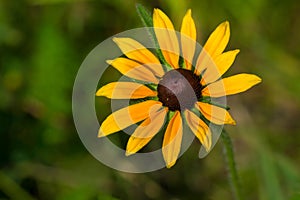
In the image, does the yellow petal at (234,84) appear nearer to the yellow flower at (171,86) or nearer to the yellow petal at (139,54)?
the yellow flower at (171,86)

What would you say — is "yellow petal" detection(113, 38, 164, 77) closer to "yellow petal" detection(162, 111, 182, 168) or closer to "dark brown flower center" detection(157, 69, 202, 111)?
"dark brown flower center" detection(157, 69, 202, 111)

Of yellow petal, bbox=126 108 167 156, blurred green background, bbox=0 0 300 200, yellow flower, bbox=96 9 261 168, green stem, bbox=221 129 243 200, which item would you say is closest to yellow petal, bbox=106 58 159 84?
yellow flower, bbox=96 9 261 168

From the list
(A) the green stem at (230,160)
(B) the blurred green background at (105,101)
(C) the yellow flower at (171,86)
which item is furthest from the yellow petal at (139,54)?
(B) the blurred green background at (105,101)

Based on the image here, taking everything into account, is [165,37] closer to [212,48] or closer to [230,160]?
[212,48]

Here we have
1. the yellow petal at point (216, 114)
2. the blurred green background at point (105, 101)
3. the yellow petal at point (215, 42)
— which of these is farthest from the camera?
the blurred green background at point (105, 101)

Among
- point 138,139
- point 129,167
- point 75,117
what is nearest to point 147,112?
point 138,139

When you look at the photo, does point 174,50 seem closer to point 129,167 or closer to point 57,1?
point 129,167

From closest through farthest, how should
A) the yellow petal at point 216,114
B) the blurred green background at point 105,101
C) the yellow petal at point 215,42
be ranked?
1. the yellow petal at point 216,114
2. the yellow petal at point 215,42
3. the blurred green background at point 105,101
